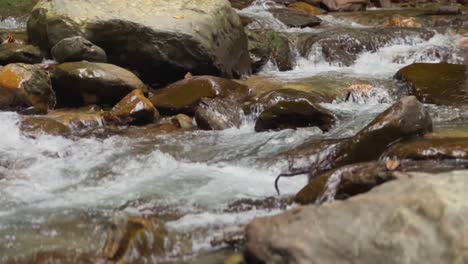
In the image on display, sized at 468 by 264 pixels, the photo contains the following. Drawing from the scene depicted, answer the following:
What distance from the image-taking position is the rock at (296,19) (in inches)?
509

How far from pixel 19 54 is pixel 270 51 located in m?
4.33

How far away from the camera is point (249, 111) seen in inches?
286

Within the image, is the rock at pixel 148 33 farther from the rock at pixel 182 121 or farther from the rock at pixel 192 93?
the rock at pixel 182 121

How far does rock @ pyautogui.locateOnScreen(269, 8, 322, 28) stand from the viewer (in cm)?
1292

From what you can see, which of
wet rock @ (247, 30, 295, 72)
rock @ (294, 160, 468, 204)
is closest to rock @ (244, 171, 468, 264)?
rock @ (294, 160, 468, 204)

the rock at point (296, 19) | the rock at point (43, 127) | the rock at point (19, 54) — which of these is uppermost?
the rock at point (19, 54)

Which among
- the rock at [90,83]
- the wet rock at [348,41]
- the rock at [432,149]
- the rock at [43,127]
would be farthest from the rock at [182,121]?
the wet rock at [348,41]

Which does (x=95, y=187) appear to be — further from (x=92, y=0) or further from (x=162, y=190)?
(x=92, y=0)

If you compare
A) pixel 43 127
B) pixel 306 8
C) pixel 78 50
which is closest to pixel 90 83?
pixel 78 50

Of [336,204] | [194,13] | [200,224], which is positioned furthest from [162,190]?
[194,13]

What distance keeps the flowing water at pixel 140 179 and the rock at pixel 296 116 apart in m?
0.14

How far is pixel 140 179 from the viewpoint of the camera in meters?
5.22

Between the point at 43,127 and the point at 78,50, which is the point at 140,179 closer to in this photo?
the point at 43,127

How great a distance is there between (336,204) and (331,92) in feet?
17.4
